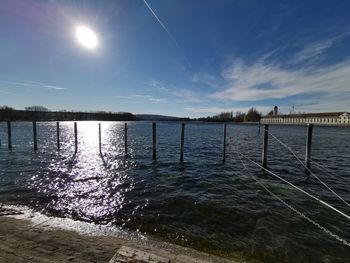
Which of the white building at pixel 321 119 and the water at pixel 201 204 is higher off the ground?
the white building at pixel 321 119

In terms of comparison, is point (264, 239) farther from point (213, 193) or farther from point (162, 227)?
point (213, 193)

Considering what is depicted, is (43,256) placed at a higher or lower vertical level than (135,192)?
higher

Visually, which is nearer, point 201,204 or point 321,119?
point 201,204

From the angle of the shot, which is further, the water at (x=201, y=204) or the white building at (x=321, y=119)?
the white building at (x=321, y=119)

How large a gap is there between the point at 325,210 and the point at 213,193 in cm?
384

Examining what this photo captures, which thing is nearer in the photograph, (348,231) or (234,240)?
(234,240)

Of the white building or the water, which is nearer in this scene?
the water

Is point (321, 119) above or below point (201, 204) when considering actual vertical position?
above

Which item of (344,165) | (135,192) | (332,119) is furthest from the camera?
(332,119)

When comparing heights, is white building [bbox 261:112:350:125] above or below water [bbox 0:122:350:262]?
above

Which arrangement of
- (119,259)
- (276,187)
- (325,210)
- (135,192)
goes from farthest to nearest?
(276,187), (135,192), (325,210), (119,259)

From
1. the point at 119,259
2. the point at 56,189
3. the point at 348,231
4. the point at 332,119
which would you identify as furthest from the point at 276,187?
the point at 332,119

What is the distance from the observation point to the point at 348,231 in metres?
5.93

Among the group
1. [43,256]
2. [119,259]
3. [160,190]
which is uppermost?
[119,259]
